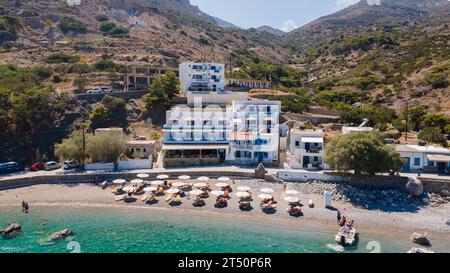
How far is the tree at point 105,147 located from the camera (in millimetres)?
39469

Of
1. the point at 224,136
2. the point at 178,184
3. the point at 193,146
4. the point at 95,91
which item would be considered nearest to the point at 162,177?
the point at 178,184

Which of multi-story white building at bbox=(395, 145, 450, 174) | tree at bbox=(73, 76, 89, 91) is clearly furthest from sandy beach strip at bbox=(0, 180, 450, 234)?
tree at bbox=(73, 76, 89, 91)

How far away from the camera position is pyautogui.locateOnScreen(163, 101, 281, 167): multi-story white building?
4112 centimetres

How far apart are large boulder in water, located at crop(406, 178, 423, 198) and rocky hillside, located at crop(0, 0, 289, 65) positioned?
70.9m

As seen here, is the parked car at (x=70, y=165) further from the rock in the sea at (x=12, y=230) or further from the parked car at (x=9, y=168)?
the rock in the sea at (x=12, y=230)

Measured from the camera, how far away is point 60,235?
25.6 metres

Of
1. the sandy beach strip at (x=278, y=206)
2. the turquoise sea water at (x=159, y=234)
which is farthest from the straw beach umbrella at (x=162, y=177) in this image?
the turquoise sea water at (x=159, y=234)

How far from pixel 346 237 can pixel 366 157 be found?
1120 centimetres

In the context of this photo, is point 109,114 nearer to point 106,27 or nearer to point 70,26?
point 70,26

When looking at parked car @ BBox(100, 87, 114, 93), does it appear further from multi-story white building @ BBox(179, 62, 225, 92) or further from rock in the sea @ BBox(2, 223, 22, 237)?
rock in the sea @ BBox(2, 223, 22, 237)

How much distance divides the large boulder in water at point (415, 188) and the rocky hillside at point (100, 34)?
7093 centimetres
